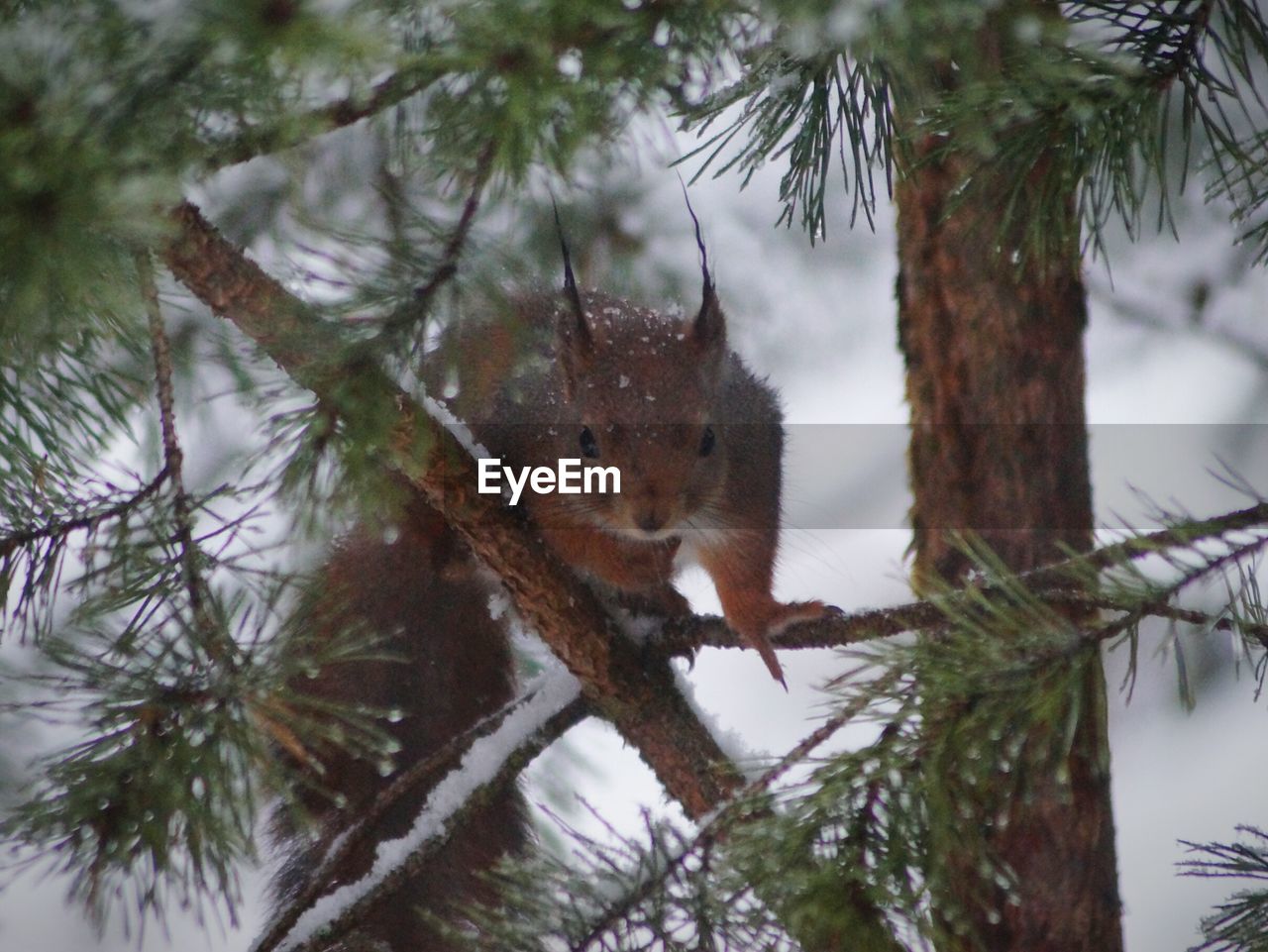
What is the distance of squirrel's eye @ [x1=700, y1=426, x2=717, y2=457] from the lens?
1.60 meters

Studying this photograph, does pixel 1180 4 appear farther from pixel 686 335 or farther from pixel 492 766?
pixel 492 766

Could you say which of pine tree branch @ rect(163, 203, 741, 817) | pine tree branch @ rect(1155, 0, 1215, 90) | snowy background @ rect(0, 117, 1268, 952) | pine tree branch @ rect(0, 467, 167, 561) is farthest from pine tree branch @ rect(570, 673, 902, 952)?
snowy background @ rect(0, 117, 1268, 952)

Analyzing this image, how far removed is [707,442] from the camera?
1.61 meters

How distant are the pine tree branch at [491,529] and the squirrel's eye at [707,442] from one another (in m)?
0.25

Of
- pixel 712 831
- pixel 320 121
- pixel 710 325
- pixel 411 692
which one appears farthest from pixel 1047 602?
pixel 411 692

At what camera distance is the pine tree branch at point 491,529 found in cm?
99

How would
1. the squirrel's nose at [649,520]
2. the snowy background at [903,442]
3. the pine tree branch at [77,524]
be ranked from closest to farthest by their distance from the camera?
the pine tree branch at [77,524]
the squirrel's nose at [649,520]
the snowy background at [903,442]

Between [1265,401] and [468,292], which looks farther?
[1265,401]

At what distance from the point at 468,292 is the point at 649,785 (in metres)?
1.98

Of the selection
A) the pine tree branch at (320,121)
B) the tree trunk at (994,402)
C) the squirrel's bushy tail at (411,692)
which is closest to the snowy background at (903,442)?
the tree trunk at (994,402)

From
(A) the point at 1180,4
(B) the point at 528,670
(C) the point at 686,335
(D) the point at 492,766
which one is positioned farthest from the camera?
(B) the point at 528,670

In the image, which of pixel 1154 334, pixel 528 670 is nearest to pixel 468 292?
pixel 528 670

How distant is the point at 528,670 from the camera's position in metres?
2.26

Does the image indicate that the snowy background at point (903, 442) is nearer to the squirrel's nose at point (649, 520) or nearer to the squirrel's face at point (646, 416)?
the squirrel's face at point (646, 416)
